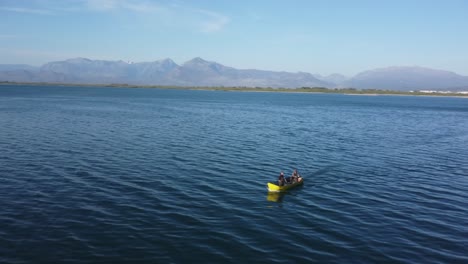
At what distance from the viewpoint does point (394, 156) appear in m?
60.1

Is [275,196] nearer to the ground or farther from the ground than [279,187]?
nearer to the ground

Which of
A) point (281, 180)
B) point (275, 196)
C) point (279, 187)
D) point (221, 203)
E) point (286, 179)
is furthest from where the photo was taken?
point (286, 179)

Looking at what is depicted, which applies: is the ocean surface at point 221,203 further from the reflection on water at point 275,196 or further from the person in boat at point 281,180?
the person in boat at point 281,180


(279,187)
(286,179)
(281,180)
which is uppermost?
(281,180)

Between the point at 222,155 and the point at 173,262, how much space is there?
32.3m

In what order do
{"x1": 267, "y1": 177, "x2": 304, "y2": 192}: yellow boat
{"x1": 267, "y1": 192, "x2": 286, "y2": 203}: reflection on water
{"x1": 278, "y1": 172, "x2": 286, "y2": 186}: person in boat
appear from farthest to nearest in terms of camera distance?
{"x1": 278, "y1": 172, "x2": 286, "y2": 186}: person in boat < {"x1": 267, "y1": 177, "x2": 304, "y2": 192}: yellow boat < {"x1": 267, "y1": 192, "x2": 286, "y2": 203}: reflection on water

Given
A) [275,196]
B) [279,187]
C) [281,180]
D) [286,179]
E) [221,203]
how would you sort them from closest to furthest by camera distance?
[221,203], [275,196], [279,187], [281,180], [286,179]

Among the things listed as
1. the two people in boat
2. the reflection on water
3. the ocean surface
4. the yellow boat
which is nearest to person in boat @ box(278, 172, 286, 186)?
the two people in boat

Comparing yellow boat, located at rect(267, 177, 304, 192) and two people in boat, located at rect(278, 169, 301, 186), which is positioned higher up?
two people in boat, located at rect(278, 169, 301, 186)

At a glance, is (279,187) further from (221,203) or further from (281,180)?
(221,203)

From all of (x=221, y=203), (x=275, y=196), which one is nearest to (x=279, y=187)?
(x=275, y=196)

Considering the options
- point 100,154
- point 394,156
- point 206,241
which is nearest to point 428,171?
point 394,156

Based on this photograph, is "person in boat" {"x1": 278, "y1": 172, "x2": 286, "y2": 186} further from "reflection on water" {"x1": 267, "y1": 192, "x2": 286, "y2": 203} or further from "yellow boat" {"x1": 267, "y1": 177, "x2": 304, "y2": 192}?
"reflection on water" {"x1": 267, "y1": 192, "x2": 286, "y2": 203}

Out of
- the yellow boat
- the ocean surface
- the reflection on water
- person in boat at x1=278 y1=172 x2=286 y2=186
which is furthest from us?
person in boat at x1=278 y1=172 x2=286 y2=186
